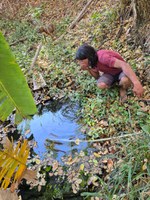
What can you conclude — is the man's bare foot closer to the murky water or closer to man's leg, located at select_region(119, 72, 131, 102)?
man's leg, located at select_region(119, 72, 131, 102)

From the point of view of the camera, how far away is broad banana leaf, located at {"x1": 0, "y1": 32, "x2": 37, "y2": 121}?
4.91ft

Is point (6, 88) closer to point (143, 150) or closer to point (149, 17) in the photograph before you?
point (143, 150)

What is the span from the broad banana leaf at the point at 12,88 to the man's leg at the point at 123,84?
173cm

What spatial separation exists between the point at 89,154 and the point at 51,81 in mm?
1490

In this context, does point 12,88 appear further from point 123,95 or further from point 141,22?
point 141,22

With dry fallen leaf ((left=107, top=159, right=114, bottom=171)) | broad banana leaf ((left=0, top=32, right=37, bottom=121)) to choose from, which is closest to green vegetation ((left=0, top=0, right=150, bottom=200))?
dry fallen leaf ((left=107, top=159, right=114, bottom=171))

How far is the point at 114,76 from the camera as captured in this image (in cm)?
359

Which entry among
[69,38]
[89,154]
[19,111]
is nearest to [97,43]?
[69,38]

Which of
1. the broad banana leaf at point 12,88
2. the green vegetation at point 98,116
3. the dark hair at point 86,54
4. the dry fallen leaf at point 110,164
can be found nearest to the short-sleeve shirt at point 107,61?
the dark hair at point 86,54

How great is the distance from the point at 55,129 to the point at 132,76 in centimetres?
A: 109

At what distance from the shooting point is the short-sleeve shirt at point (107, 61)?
131 inches

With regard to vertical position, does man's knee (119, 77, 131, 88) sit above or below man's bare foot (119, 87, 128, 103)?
above

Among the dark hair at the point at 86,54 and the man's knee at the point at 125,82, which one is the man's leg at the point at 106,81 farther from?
the dark hair at the point at 86,54

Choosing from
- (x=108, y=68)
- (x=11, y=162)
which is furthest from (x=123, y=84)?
(x=11, y=162)
